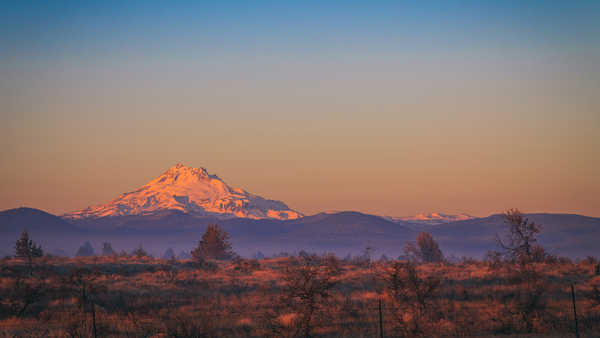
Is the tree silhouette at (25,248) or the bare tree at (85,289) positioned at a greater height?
the tree silhouette at (25,248)

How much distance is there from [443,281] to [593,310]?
664 inches

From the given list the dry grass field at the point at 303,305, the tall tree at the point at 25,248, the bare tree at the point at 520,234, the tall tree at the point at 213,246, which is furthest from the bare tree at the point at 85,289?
the tall tree at the point at 213,246

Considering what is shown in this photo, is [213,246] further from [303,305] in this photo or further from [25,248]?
[303,305]

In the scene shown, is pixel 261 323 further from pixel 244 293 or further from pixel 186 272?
pixel 186 272

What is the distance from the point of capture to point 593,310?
2895cm

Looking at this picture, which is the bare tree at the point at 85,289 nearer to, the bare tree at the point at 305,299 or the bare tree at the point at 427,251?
the bare tree at the point at 305,299

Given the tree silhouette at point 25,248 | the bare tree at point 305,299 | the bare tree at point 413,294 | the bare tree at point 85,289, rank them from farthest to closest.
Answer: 1. the tree silhouette at point 25,248
2. the bare tree at point 85,289
3. the bare tree at point 413,294
4. the bare tree at point 305,299

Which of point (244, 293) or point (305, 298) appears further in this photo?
point (244, 293)

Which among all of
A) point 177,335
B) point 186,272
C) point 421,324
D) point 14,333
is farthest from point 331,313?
point 186,272

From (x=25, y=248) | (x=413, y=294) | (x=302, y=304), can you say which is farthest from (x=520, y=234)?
(x=25, y=248)

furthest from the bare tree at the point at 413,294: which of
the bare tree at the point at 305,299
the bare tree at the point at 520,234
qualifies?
the bare tree at the point at 520,234

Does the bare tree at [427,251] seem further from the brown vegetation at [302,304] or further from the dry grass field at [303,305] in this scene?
the dry grass field at [303,305]

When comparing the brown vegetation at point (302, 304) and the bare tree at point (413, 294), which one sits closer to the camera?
the brown vegetation at point (302, 304)

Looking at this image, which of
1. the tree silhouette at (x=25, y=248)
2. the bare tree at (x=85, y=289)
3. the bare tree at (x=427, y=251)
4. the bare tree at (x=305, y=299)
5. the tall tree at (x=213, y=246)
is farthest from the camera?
the bare tree at (x=427, y=251)
